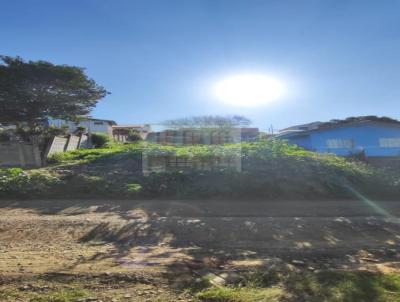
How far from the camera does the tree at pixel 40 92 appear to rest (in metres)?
20.0

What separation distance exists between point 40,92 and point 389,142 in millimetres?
22140

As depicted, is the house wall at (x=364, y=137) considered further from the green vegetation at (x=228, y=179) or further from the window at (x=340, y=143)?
the green vegetation at (x=228, y=179)

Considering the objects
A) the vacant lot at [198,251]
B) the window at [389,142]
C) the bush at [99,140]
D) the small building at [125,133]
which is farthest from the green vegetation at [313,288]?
the small building at [125,133]

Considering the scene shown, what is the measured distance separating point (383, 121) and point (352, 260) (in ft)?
68.9

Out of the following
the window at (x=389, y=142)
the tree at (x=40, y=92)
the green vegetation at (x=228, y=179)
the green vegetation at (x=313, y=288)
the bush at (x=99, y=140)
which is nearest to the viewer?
the green vegetation at (x=313, y=288)

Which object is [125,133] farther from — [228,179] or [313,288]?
[313,288]

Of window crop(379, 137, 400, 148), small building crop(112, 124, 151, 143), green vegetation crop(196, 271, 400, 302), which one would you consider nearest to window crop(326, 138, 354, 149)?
window crop(379, 137, 400, 148)

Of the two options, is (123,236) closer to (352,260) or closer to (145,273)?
(145,273)

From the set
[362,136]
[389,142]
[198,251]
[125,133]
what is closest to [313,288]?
[198,251]

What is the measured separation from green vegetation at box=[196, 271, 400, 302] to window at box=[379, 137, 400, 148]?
21.5m

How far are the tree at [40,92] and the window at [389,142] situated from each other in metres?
19.0

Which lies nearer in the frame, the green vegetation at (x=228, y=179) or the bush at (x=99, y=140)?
the green vegetation at (x=228, y=179)

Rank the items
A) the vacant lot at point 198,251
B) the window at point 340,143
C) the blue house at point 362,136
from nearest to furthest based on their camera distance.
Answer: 1. the vacant lot at point 198,251
2. the blue house at point 362,136
3. the window at point 340,143

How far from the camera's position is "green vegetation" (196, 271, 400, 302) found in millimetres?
3635
